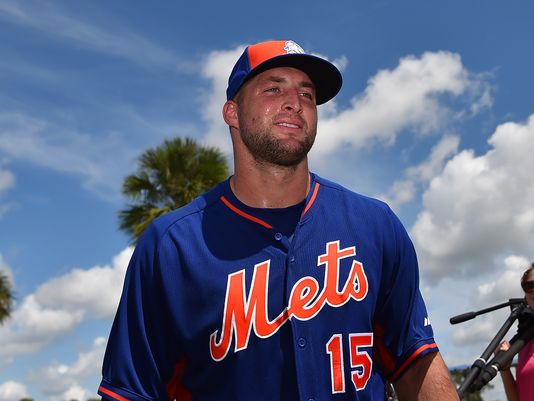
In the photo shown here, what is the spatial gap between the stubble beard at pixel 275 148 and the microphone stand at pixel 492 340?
273 cm

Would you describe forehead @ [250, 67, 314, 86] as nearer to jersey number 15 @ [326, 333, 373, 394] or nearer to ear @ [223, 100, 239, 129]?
ear @ [223, 100, 239, 129]

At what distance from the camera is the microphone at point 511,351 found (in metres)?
5.32

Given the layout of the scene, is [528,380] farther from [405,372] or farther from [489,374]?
[405,372]

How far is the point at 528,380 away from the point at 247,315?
3660 millimetres

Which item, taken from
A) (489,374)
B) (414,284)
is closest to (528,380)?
(489,374)

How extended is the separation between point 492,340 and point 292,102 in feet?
11.2

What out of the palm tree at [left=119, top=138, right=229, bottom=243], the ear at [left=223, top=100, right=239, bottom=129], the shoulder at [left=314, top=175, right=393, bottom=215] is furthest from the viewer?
the palm tree at [left=119, top=138, right=229, bottom=243]

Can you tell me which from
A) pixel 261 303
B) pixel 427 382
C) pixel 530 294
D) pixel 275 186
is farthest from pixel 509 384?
pixel 261 303

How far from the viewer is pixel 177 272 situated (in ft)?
9.12

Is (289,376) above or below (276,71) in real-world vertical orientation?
below

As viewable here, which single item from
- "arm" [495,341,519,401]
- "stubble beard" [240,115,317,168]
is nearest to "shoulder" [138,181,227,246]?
"stubble beard" [240,115,317,168]

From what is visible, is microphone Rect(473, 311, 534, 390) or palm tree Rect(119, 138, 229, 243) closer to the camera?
microphone Rect(473, 311, 534, 390)

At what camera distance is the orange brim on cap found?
304 centimetres

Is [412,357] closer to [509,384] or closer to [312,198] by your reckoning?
[312,198]
